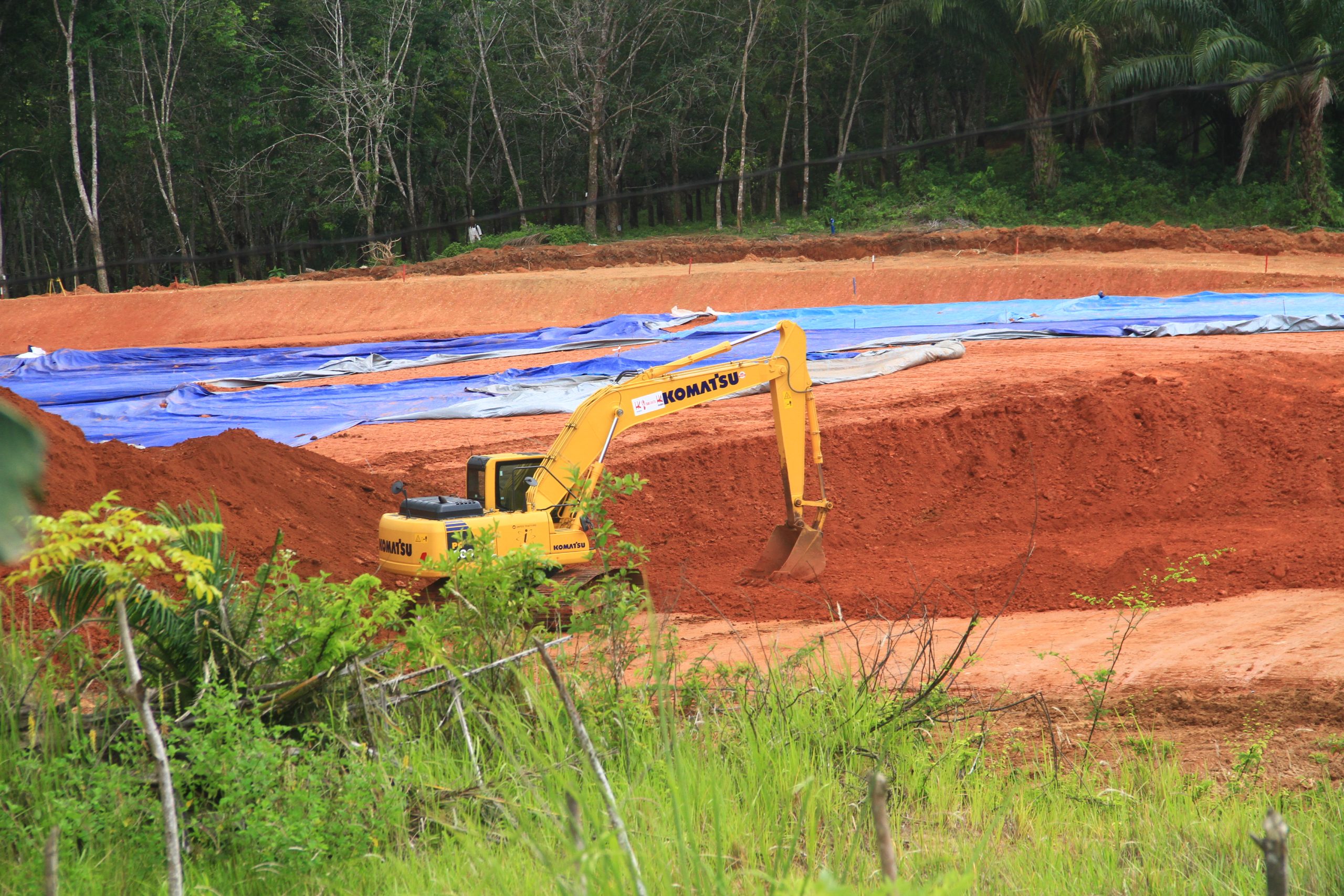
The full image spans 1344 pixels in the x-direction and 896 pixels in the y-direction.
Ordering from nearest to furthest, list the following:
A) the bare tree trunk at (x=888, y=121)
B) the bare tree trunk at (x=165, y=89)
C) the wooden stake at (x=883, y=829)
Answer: the wooden stake at (x=883, y=829)
the bare tree trunk at (x=165, y=89)
the bare tree trunk at (x=888, y=121)

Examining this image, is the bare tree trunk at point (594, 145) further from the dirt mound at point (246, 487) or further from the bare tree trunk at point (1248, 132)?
the dirt mound at point (246, 487)

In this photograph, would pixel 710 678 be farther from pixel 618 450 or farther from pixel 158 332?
pixel 158 332

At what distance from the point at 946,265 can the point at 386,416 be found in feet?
59.6

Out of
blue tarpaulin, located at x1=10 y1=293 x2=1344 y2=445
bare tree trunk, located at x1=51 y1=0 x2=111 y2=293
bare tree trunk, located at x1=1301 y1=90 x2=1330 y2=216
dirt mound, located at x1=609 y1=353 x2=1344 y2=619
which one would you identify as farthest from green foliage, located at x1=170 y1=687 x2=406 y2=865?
bare tree trunk, located at x1=51 y1=0 x2=111 y2=293

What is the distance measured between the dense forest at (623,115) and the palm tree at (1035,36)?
0.31 feet

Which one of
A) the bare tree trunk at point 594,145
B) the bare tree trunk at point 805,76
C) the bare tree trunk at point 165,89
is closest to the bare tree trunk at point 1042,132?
the bare tree trunk at point 805,76

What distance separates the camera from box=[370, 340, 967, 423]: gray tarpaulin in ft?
58.2

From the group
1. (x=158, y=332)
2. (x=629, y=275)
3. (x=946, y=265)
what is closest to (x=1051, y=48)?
(x=946, y=265)

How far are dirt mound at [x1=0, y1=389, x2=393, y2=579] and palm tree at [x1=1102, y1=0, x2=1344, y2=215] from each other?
26.7m

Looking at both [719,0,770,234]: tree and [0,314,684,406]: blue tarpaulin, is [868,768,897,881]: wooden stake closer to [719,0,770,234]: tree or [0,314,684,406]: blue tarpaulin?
[0,314,684,406]: blue tarpaulin

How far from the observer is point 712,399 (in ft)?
32.3

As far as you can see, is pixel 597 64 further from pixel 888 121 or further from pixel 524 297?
pixel 888 121

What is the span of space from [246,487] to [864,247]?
25945 millimetres

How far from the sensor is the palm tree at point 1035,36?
1302 inches
